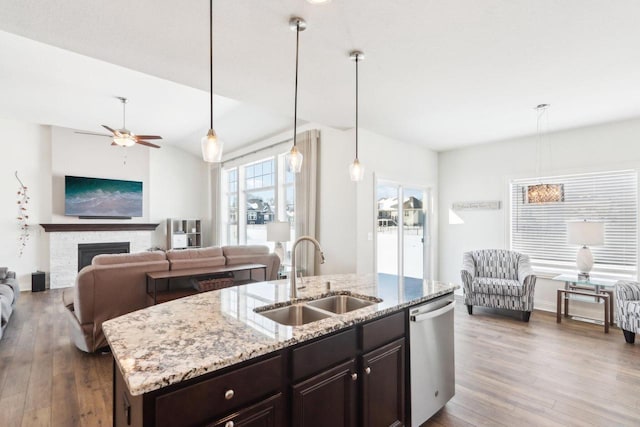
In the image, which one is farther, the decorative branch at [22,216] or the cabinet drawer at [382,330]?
the decorative branch at [22,216]

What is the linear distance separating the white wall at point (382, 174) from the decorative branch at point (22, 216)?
6.50 meters

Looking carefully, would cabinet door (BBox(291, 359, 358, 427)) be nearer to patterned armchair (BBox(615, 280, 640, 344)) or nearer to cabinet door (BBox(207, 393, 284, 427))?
cabinet door (BBox(207, 393, 284, 427))

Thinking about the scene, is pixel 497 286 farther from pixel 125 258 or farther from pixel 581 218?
pixel 125 258

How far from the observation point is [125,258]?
11.5 ft

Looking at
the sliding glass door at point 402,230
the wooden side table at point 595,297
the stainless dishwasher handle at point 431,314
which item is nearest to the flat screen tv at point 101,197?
the sliding glass door at point 402,230

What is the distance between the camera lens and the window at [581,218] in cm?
430

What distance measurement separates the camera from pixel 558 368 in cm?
298

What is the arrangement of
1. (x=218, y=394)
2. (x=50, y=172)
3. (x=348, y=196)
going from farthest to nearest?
(x=50, y=172) < (x=348, y=196) < (x=218, y=394)

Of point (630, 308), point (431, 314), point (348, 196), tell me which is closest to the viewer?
point (431, 314)

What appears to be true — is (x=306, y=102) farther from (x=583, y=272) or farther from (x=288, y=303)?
(x=583, y=272)

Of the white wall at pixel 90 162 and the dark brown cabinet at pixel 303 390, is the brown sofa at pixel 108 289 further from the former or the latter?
the white wall at pixel 90 162

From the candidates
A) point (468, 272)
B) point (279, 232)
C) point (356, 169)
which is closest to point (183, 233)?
point (279, 232)

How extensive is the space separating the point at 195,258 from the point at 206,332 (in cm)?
281

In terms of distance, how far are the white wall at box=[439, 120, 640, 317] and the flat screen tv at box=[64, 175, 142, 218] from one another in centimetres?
692
